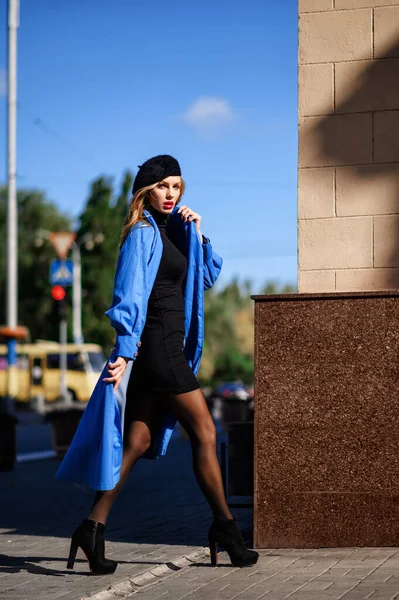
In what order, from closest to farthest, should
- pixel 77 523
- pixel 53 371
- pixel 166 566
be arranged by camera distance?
pixel 166 566 < pixel 77 523 < pixel 53 371

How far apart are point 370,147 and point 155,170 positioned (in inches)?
62.5

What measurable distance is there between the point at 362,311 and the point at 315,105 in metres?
1.37

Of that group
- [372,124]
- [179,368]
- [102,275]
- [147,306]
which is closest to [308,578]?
[179,368]

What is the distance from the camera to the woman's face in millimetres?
5680

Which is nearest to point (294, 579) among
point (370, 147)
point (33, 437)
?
point (370, 147)

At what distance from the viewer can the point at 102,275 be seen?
58719mm

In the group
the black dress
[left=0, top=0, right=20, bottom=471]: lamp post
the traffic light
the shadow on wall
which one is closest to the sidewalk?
the black dress

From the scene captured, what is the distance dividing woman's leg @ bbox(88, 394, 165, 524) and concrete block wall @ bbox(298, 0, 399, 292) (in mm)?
1425

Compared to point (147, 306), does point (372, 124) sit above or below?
above

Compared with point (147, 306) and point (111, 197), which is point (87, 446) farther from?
point (111, 197)

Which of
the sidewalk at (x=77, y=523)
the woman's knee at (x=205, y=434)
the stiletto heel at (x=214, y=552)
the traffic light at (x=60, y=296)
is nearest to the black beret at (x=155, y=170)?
the woman's knee at (x=205, y=434)

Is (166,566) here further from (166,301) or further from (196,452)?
(166,301)

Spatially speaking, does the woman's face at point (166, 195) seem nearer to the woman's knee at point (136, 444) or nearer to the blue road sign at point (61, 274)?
the woman's knee at point (136, 444)

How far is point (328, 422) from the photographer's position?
6.20 m
